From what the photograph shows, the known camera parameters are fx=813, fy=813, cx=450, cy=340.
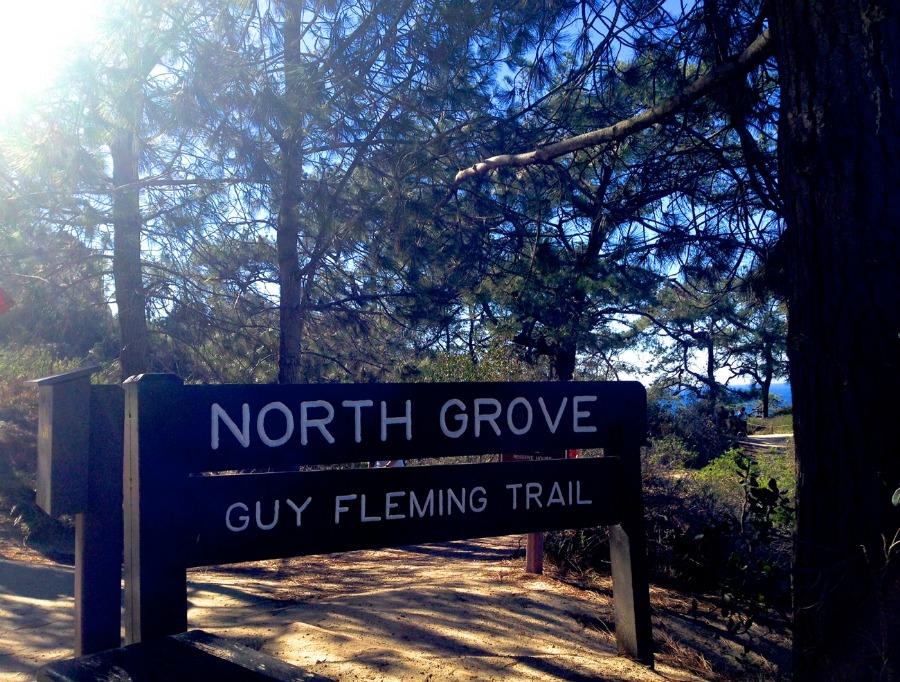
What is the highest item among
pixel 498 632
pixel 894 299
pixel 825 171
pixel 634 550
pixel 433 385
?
pixel 825 171

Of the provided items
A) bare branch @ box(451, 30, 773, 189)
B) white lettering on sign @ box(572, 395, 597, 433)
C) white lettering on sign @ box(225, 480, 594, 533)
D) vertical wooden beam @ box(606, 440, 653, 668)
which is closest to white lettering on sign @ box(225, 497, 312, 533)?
white lettering on sign @ box(225, 480, 594, 533)

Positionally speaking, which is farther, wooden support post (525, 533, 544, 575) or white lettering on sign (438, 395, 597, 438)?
wooden support post (525, 533, 544, 575)

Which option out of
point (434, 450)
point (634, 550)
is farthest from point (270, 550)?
point (634, 550)

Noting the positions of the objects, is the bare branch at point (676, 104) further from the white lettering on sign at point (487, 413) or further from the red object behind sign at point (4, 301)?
the red object behind sign at point (4, 301)

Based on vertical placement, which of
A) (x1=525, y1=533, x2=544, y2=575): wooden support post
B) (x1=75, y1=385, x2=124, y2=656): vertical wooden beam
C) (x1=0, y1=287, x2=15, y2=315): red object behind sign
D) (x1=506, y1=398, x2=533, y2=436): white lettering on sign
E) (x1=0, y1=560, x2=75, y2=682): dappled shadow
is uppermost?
(x1=0, y1=287, x2=15, y2=315): red object behind sign

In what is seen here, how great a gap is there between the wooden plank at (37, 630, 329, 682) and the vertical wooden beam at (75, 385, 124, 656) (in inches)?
11.6

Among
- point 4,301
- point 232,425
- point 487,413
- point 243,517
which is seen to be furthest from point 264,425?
point 4,301

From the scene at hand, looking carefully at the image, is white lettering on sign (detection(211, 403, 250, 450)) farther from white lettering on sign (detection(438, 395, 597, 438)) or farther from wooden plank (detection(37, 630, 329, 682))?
white lettering on sign (detection(438, 395, 597, 438))

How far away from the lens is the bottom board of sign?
300 cm

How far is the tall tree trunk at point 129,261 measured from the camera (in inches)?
380

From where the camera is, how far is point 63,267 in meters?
10.6

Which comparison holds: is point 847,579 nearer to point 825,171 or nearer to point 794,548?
point 794,548

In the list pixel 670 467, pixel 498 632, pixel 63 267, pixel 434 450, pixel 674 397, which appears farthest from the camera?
pixel 674 397

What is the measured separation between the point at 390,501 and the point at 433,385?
0.52 m
